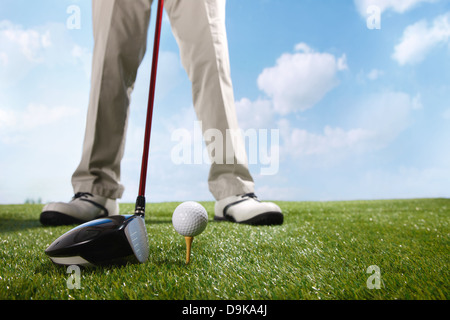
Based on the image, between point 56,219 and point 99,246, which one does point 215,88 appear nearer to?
point 56,219

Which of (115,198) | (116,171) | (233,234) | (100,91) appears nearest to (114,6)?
(100,91)

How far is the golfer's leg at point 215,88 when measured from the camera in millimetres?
2221

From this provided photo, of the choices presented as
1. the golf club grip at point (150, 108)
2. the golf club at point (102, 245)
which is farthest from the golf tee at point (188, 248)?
the golf club grip at point (150, 108)

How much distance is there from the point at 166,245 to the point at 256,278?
60 cm

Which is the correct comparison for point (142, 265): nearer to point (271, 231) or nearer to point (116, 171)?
point (271, 231)

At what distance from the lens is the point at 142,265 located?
3.39 ft

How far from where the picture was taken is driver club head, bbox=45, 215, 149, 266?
100 centimetres

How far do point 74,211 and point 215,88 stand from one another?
4.12 feet

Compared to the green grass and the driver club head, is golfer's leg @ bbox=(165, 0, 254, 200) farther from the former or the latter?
the driver club head

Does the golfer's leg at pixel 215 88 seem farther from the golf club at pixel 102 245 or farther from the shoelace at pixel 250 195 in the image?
the golf club at pixel 102 245

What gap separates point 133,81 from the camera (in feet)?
8.13

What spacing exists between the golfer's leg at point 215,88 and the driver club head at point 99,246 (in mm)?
1216

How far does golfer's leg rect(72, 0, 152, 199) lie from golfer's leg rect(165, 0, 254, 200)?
394 millimetres

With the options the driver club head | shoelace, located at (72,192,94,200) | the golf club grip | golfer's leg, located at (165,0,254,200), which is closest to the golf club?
the driver club head
